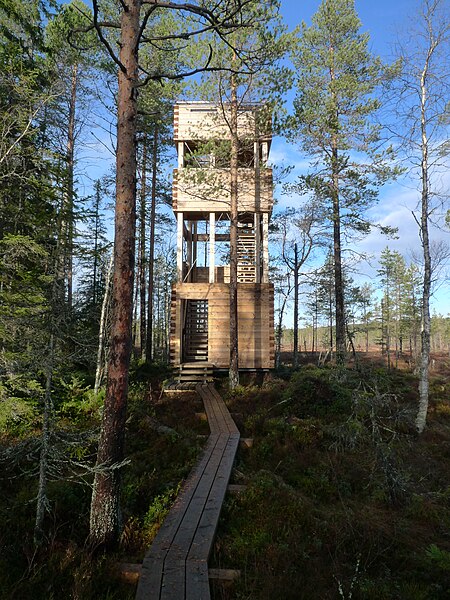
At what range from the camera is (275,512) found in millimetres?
5621

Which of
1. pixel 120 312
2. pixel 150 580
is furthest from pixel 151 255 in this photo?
pixel 150 580

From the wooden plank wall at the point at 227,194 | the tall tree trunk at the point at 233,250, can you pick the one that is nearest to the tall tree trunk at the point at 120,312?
the tall tree trunk at the point at 233,250

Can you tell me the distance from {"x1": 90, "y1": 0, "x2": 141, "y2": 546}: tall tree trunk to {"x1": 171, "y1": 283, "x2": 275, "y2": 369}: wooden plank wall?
34.5ft

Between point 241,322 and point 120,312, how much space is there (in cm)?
1095

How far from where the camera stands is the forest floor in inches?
157

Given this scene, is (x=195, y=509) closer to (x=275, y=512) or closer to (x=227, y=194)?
(x=275, y=512)

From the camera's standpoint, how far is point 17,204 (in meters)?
10.2

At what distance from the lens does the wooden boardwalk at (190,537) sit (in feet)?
12.0

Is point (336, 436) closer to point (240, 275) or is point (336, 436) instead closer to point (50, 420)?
point (50, 420)

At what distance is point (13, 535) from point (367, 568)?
4.90 metres

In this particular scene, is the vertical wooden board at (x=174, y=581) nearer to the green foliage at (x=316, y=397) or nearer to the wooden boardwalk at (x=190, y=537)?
the wooden boardwalk at (x=190, y=537)

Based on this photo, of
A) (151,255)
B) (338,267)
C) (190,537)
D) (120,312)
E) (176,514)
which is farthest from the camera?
(151,255)

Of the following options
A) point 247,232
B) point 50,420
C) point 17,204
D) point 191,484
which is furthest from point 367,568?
point 247,232

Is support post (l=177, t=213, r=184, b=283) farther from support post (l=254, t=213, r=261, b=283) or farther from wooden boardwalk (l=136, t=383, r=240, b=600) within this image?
wooden boardwalk (l=136, t=383, r=240, b=600)
